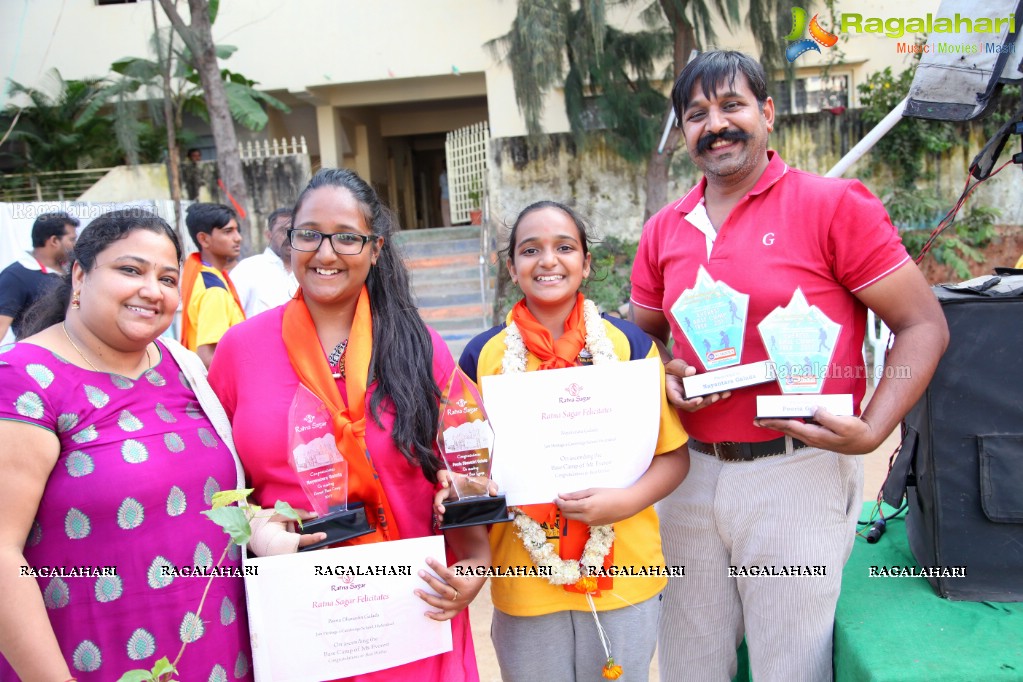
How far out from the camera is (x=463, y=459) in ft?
6.37

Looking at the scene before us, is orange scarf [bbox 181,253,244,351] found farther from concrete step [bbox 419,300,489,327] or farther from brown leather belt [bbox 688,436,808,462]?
concrete step [bbox 419,300,489,327]

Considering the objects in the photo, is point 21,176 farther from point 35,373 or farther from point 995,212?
point 995,212

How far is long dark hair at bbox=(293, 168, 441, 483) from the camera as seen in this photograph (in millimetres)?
1942

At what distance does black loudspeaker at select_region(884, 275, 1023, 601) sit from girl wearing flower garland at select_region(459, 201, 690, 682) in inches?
33.5

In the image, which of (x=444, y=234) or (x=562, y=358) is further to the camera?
(x=444, y=234)

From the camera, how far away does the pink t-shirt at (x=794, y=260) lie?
6.89 feet

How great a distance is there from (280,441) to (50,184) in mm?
14800

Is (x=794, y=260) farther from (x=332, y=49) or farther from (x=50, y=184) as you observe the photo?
(x=50, y=184)

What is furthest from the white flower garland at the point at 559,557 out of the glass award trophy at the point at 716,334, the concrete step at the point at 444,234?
the concrete step at the point at 444,234

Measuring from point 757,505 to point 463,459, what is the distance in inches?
37.4

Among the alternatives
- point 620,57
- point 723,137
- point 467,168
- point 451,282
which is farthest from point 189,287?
point 467,168

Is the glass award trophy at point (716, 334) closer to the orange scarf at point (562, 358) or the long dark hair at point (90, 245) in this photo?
the orange scarf at point (562, 358)

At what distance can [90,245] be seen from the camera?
73.7 inches

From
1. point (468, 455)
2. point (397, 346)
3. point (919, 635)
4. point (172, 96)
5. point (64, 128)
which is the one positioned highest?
point (172, 96)
